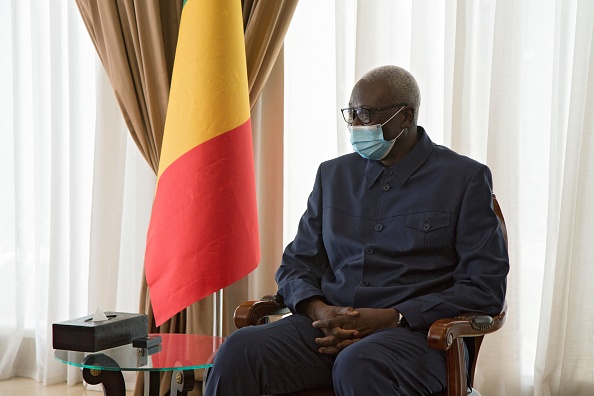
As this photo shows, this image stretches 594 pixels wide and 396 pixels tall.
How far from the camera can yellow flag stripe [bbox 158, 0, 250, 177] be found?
3.00 m

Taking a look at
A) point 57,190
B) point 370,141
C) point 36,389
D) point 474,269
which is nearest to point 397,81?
point 370,141

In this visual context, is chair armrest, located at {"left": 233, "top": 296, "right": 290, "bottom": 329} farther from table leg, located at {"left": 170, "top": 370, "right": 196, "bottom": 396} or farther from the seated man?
table leg, located at {"left": 170, "top": 370, "right": 196, "bottom": 396}

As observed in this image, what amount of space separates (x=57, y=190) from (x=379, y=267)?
7.23ft

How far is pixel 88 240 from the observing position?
4.00m

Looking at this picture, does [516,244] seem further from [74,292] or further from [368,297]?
[74,292]

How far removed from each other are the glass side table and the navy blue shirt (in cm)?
38

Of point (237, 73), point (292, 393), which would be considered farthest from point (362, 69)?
point (292, 393)

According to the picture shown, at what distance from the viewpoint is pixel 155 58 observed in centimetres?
352

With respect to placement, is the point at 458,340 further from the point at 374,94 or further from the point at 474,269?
the point at 374,94

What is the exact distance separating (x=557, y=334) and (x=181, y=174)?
1.61 m

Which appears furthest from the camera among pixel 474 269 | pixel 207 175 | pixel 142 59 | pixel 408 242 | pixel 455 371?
pixel 142 59

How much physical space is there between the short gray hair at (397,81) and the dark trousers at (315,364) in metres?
0.75

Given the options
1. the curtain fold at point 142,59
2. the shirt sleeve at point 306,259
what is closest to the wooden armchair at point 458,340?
the shirt sleeve at point 306,259

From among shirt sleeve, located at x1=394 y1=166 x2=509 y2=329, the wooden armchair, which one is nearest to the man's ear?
shirt sleeve, located at x1=394 y1=166 x2=509 y2=329
